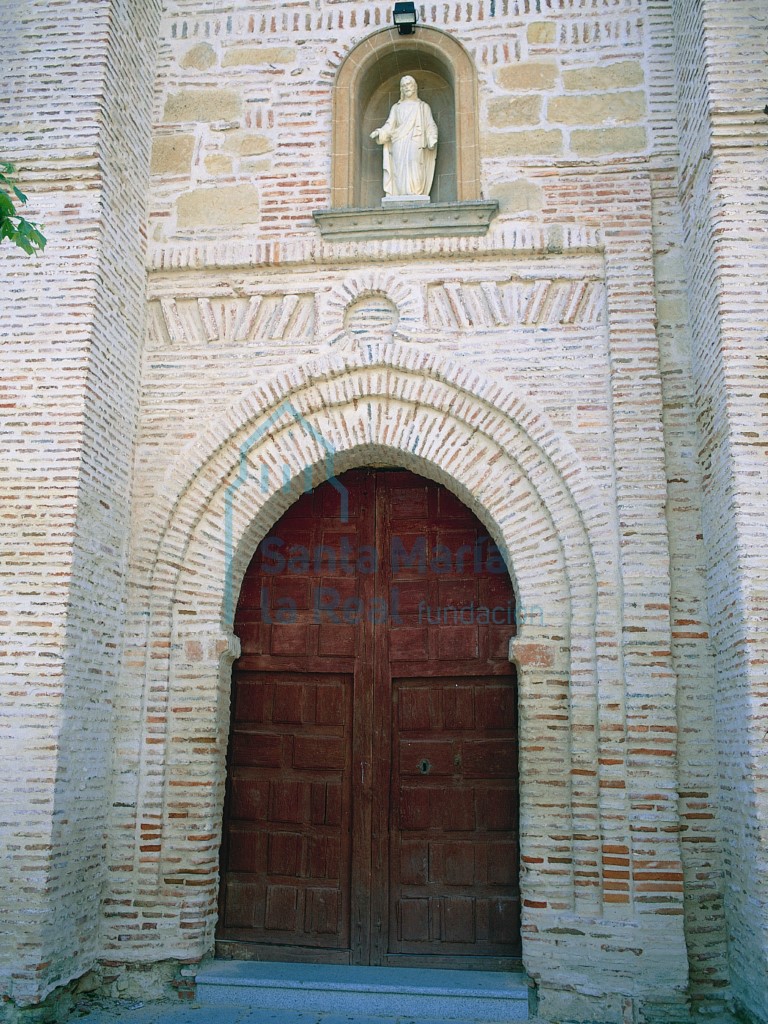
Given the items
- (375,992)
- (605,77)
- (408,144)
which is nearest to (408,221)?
(408,144)

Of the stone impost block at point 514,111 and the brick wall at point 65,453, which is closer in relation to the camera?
the brick wall at point 65,453

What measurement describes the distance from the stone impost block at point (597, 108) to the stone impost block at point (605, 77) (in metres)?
0.06

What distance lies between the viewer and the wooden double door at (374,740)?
5613mm

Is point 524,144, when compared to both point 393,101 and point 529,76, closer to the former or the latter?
point 529,76

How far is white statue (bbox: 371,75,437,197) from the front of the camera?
6.19 m

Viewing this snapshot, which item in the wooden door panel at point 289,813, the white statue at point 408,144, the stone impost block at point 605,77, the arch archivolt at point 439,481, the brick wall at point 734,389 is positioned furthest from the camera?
the white statue at point 408,144

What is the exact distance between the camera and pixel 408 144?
624 cm

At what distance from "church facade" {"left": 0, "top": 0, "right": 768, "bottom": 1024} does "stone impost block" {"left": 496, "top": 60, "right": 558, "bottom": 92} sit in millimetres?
31

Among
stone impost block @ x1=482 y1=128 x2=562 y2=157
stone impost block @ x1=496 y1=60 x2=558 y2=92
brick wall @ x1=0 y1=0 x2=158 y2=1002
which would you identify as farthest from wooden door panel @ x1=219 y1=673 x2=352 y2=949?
stone impost block @ x1=496 y1=60 x2=558 y2=92

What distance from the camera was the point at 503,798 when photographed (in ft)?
18.6

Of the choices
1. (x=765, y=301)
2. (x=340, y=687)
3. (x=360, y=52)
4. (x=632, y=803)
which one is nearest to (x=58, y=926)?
(x=340, y=687)

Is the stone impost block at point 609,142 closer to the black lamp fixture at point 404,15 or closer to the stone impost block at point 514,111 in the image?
the stone impost block at point 514,111

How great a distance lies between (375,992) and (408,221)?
4.36m
